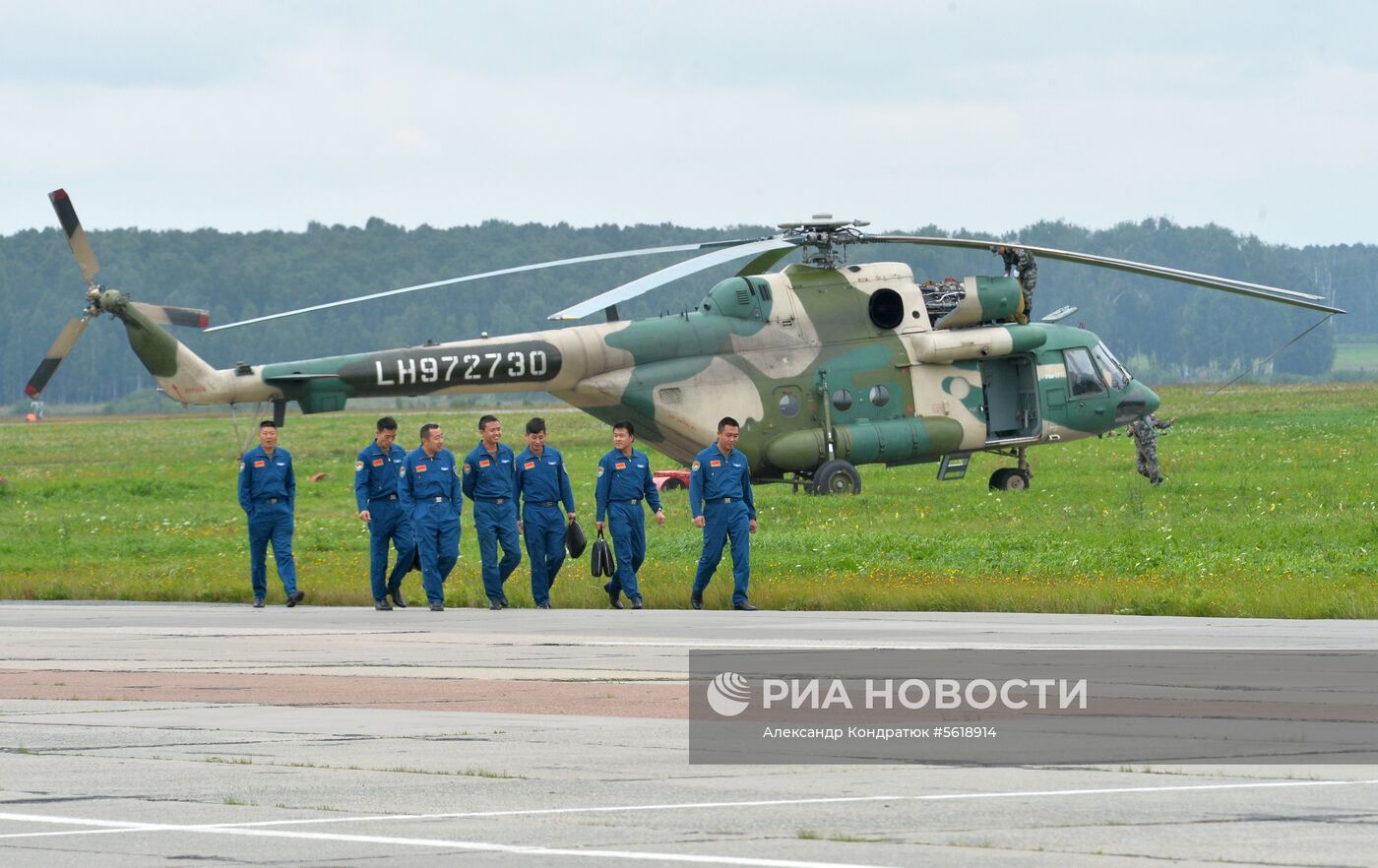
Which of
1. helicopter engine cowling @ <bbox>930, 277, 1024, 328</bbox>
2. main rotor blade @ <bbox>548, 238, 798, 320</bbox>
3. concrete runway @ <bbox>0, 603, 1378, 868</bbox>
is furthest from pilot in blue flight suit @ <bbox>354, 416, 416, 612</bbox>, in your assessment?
helicopter engine cowling @ <bbox>930, 277, 1024, 328</bbox>

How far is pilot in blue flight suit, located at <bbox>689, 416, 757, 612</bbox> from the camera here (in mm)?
17812

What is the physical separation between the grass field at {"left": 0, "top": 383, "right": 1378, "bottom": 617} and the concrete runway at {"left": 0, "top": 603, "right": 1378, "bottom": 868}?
4.59 meters

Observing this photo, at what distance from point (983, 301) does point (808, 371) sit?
9.50 ft

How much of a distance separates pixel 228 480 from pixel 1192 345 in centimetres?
16371

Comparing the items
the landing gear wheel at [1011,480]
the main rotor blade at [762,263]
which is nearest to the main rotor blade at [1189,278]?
the main rotor blade at [762,263]

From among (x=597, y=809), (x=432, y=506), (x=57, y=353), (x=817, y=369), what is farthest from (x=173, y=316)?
(x=597, y=809)

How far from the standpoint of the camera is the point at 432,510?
18391mm

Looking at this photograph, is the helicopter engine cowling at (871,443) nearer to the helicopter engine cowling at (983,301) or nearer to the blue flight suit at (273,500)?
the helicopter engine cowling at (983,301)

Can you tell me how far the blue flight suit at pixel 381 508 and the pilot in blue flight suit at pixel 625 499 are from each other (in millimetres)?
2053

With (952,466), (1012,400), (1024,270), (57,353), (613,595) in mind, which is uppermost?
(1024,270)

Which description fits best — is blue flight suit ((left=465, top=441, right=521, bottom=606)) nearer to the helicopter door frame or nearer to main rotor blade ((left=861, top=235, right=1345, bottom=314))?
main rotor blade ((left=861, top=235, right=1345, bottom=314))

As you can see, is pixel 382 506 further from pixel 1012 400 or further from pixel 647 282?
pixel 1012 400

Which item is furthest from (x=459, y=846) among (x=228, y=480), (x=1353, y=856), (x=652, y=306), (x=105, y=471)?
(x=652, y=306)

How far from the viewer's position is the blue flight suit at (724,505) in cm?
1781
